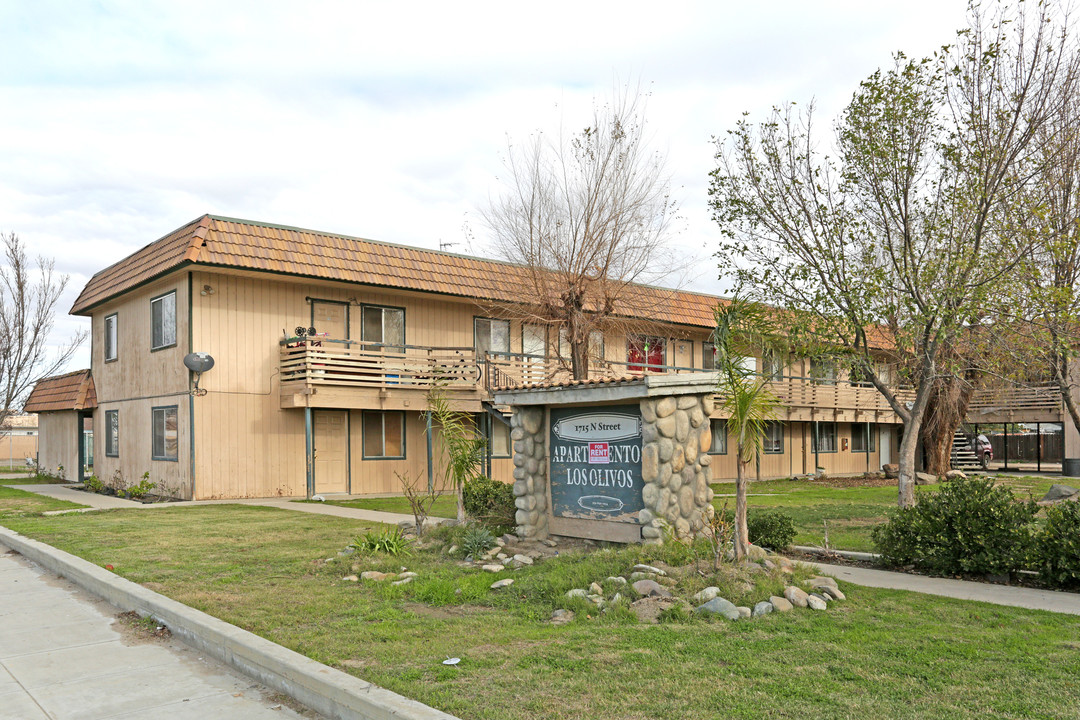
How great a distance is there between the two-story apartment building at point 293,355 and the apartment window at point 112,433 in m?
0.09

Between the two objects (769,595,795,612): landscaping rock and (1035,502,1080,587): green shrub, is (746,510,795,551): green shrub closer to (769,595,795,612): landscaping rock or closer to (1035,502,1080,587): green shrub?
(1035,502,1080,587): green shrub

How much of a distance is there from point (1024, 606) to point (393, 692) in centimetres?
572

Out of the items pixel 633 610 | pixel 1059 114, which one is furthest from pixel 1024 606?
pixel 1059 114

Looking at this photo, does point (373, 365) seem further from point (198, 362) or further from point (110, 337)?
point (110, 337)

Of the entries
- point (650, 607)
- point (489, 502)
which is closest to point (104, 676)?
point (650, 607)

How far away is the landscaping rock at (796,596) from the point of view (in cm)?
764

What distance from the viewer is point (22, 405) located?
31578 millimetres

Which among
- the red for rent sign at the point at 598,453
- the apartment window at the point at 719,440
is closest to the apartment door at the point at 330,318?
the red for rent sign at the point at 598,453

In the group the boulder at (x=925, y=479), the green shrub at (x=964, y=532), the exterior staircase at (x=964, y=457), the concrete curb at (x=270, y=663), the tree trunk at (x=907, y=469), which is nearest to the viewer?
the concrete curb at (x=270, y=663)

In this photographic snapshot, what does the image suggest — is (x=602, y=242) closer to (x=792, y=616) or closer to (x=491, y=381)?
(x=491, y=381)

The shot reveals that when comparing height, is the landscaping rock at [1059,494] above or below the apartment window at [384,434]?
below

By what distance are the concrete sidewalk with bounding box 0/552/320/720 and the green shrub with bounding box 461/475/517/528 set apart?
5414 millimetres

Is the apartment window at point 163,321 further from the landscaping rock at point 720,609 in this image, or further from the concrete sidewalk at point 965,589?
the landscaping rock at point 720,609

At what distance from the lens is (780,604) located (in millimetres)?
7496
